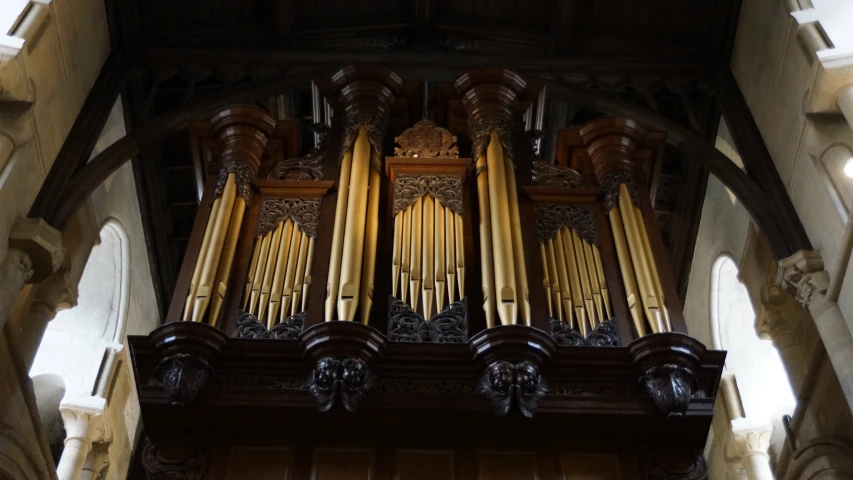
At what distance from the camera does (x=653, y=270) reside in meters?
9.20

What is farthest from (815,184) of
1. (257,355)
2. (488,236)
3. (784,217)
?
(257,355)

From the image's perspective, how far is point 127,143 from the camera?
11328 mm

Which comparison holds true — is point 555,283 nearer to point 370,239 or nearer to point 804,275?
point 370,239

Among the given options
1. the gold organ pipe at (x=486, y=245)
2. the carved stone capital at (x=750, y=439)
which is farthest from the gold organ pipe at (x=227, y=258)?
the carved stone capital at (x=750, y=439)

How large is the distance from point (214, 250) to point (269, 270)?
19.9 inches

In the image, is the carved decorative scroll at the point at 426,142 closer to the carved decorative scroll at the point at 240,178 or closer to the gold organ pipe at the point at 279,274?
Answer: the carved decorative scroll at the point at 240,178

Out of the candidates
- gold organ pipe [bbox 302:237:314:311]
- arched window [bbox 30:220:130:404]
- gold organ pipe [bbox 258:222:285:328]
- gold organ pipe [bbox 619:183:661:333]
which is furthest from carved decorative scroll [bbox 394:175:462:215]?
arched window [bbox 30:220:130:404]

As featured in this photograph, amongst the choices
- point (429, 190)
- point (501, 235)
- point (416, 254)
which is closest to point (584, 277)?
point (501, 235)

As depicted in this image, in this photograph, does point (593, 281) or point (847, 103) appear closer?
point (847, 103)

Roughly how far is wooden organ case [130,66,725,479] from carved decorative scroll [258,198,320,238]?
2cm

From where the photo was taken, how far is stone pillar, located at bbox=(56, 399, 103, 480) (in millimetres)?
11672

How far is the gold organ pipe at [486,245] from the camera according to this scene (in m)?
8.55

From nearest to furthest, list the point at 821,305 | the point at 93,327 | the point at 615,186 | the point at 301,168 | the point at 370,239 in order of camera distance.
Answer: the point at 821,305
the point at 370,239
the point at 615,186
the point at 301,168
the point at 93,327

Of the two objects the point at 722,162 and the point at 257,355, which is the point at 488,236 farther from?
the point at 722,162
